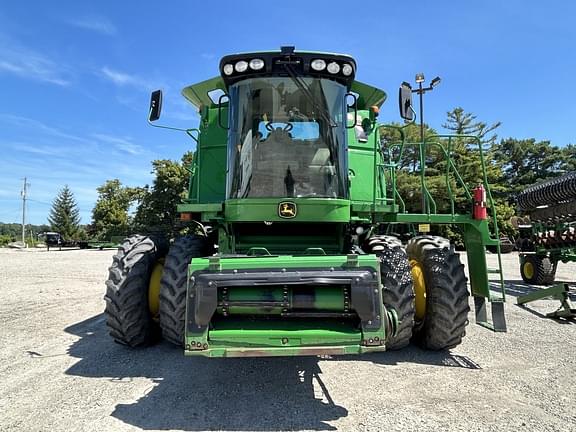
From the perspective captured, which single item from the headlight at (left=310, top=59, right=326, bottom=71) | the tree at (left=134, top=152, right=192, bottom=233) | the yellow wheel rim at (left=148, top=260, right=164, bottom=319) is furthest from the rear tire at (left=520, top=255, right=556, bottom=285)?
the tree at (left=134, top=152, right=192, bottom=233)

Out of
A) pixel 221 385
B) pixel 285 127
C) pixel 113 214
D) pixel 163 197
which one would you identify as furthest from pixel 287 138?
pixel 113 214

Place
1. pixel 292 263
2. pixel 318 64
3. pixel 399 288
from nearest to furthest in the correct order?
pixel 292 263 → pixel 399 288 → pixel 318 64

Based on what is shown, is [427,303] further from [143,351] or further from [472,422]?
[143,351]

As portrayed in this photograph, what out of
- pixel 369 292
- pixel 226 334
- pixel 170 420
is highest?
pixel 369 292

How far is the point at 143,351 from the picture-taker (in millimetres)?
5125

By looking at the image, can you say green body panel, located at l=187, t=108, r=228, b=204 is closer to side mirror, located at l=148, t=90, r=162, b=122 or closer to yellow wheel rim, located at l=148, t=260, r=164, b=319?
side mirror, located at l=148, t=90, r=162, b=122

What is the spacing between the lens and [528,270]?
1223 cm

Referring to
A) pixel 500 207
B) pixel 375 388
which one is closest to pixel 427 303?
pixel 375 388

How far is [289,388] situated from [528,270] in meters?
10.9

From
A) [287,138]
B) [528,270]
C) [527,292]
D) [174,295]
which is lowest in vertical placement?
[527,292]

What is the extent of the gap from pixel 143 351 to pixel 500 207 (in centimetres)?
3541

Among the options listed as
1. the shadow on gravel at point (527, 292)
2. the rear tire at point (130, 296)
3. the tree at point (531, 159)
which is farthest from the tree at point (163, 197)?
the tree at point (531, 159)

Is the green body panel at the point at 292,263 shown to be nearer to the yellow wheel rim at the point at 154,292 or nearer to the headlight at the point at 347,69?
the yellow wheel rim at the point at 154,292

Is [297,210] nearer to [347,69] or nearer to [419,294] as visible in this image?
[347,69]
